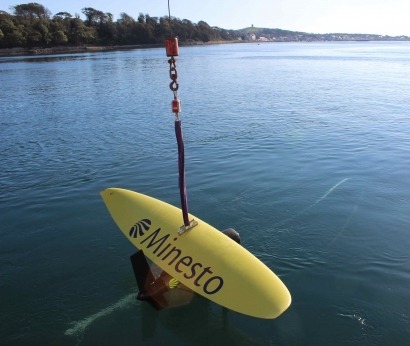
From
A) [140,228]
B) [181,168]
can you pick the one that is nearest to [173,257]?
[140,228]

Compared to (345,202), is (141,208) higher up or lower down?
→ higher up

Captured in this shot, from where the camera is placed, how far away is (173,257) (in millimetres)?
7148

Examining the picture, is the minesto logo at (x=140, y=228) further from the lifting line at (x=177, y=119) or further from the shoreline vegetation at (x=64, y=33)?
the shoreline vegetation at (x=64, y=33)

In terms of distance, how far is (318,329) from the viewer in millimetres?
7164

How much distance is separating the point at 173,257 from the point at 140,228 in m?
1.38

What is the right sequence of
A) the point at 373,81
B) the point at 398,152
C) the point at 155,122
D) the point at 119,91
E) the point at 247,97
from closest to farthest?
1. the point at 398,152
2. the point at 155,122
3. the point at 247,97
4. the point at 119,91
5. the point at 373,81

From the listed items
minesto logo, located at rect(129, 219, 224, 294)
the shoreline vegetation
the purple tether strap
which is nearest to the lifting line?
the purple tether strap

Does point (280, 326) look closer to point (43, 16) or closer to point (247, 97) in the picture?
point (247, 97)

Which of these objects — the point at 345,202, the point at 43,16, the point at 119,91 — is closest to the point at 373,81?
the point at 119,91

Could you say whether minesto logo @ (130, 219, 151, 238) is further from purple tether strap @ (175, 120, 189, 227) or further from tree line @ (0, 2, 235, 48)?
tree line @ (0, 2, 235, 48)

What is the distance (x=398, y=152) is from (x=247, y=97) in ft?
58.6

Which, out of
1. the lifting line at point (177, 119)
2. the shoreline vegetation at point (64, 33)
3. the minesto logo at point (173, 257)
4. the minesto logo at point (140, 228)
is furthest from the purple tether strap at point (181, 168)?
the shoreline vegetation at point (64, 33)

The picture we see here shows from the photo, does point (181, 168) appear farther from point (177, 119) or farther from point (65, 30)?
point (65, 30)

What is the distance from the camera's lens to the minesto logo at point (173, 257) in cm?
651
